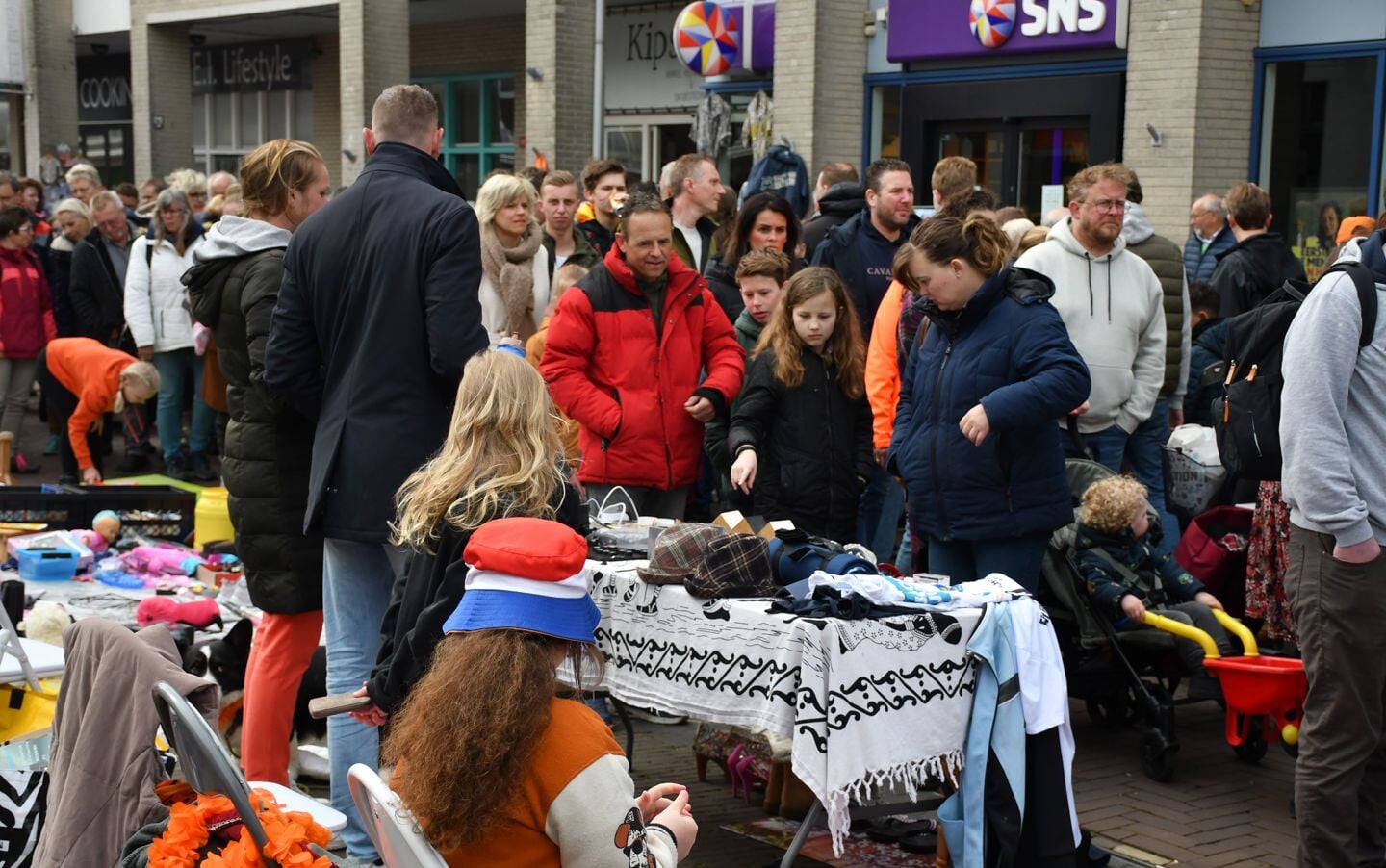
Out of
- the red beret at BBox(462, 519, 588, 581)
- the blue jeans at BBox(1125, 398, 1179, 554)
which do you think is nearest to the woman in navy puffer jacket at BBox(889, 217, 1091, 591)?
the blue jeans at BBox(1125, 398, 1179, 554)

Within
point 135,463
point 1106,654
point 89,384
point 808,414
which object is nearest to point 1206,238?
point 1106,654

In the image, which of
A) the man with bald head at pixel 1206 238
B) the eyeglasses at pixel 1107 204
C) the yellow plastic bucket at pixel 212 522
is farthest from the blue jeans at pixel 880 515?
the man with bald head at pixel 1206 238

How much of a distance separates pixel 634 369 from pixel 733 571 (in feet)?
6.35

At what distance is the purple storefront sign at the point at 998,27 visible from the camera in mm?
13117

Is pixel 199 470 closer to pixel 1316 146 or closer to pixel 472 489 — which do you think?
pixel 472 489

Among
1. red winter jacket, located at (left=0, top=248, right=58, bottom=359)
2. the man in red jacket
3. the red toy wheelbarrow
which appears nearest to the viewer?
the red toy wheelbarrow

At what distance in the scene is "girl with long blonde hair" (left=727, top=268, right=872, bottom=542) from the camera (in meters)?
6.12

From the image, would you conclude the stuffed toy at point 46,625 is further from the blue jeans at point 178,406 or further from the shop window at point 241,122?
the shop window at point 241,122

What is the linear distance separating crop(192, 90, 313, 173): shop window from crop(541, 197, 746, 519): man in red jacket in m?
23.1

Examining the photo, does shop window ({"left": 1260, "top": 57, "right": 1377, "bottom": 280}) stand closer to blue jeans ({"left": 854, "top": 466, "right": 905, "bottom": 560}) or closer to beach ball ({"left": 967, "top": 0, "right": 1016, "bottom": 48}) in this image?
beach ball ({"left": 967, "top": 0, "right": 1016, "bottom": 48})

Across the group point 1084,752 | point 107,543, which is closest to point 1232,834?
point 1084,752

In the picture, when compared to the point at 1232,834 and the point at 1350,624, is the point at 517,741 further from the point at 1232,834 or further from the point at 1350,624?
the point at 1232,834

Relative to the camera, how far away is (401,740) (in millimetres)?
2768

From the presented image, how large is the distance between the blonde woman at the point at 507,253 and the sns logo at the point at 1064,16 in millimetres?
6896
